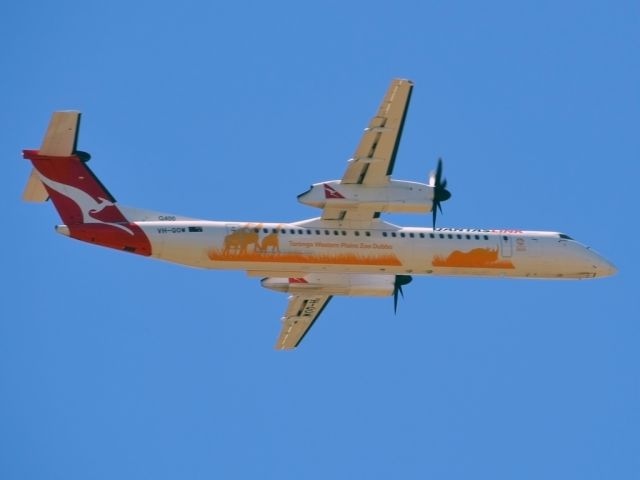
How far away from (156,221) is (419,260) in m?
8.78

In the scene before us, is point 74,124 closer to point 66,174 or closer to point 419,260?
point 66,174

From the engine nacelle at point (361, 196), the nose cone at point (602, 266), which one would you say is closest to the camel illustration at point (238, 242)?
the engine nacelle at point (361, 196)

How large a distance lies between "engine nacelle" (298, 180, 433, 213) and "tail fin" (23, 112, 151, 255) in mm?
5595

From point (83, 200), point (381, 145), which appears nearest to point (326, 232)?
point (381, 145)

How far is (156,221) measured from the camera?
136 ft

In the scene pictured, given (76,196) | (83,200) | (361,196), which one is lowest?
(83,200)

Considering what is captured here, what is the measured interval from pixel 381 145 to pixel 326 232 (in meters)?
3.70

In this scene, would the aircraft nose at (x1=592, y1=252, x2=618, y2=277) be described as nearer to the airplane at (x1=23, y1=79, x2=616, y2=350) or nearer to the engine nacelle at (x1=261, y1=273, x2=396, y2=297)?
the airplane at (x1=23, y1=79, x2=616, y2=350)

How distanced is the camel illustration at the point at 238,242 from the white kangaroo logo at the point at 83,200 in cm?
306

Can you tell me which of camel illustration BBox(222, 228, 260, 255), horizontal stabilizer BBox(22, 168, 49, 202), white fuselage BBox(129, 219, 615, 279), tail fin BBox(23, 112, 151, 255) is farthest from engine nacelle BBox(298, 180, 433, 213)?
horizontal stabilizer BBox(22, 168, 49, 202)

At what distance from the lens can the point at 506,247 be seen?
1735 inches

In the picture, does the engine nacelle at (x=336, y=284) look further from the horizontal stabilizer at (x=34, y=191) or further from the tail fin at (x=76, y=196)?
the horizontal stabilizer at (x=34, y=191)

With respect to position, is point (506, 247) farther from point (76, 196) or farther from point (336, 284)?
point (76, 196)

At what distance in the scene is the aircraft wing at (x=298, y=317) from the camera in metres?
46.6
